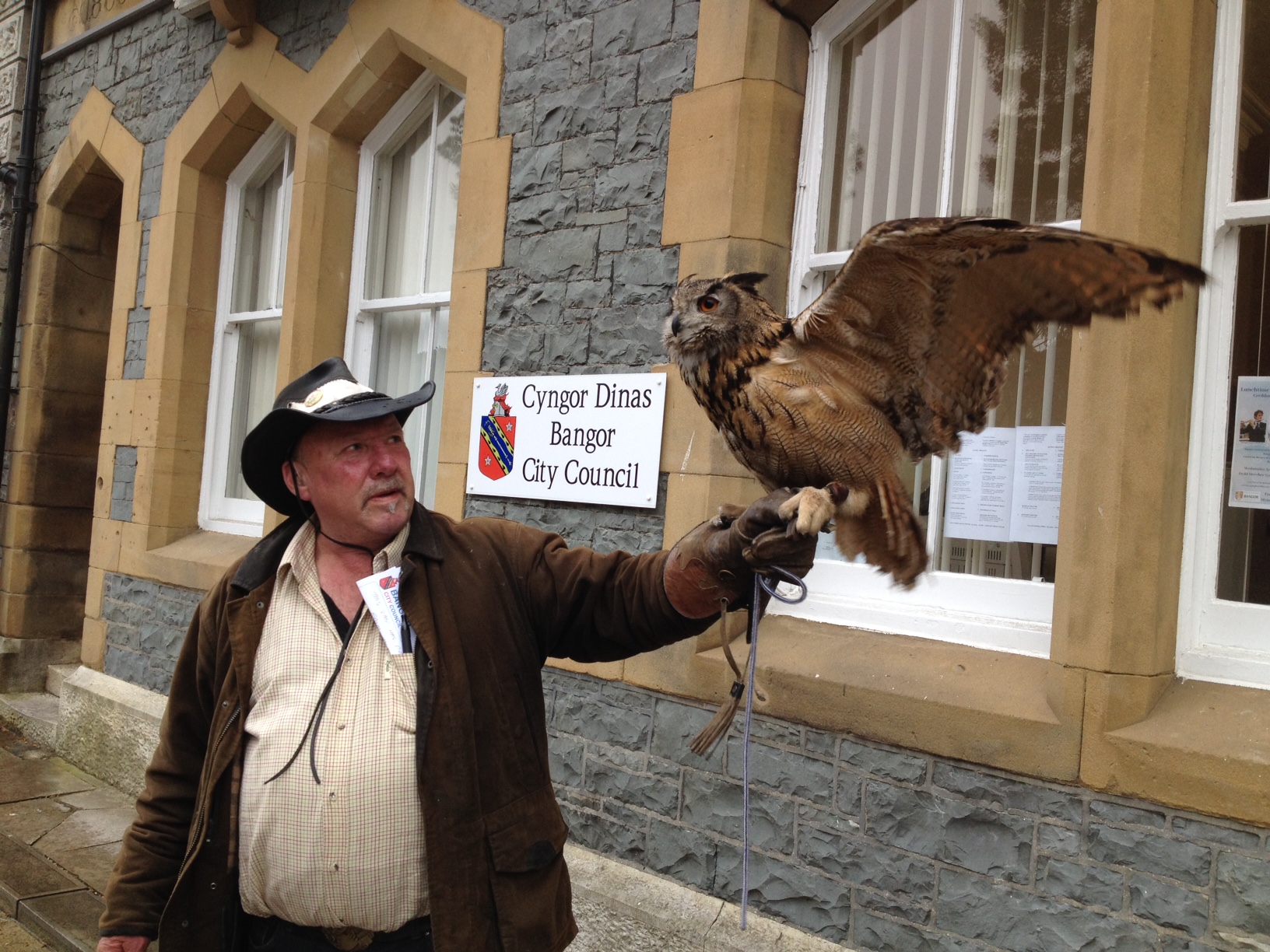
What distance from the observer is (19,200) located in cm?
798

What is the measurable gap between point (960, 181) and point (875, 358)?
6.21ft

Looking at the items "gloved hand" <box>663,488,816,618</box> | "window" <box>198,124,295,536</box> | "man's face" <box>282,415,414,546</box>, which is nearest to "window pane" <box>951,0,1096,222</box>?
"gloved hand" <box>663,488,816,618</box>

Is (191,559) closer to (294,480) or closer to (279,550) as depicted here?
(294,480)

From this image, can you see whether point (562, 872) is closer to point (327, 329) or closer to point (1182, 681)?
point (1182, 681)

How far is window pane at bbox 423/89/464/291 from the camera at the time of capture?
560 cm

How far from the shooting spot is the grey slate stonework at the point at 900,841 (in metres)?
2.71

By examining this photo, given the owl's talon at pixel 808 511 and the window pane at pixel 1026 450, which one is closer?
the owl's talon at pixel 808 511

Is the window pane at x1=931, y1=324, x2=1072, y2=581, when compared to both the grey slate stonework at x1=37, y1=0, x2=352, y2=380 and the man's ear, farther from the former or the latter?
the grey slate stonework at x1=37, y1=0, x2=352, y2=380

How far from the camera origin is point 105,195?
7.87 meters

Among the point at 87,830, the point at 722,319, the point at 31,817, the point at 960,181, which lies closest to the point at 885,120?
the point at 960,181

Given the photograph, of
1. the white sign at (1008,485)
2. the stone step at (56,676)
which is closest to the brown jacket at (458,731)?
the white sign at (1008,485)

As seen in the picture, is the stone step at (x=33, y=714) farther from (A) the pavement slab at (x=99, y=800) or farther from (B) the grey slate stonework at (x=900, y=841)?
(B) the grey slate stonework at (x=900, y=841)

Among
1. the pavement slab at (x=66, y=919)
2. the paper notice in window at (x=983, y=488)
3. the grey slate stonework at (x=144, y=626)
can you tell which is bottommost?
the pavement slab at (x=66, y=919)

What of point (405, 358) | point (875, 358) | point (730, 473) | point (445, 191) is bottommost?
point (730, 473)
